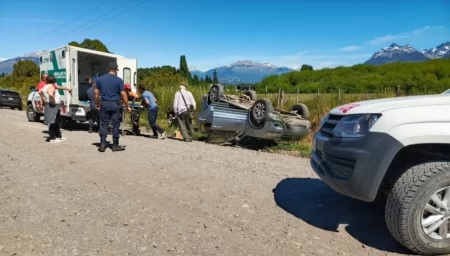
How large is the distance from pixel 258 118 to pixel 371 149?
5568mm

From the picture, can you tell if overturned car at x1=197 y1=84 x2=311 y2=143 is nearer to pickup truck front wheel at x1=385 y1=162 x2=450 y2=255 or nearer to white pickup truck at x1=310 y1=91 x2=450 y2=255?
white pickup truck at x1=310 y1=91 x2=450 y2=255

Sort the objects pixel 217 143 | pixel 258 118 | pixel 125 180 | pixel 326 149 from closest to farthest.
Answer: pixel 326 149
pixel 125 180
pixel 258 118
pixel 217 143

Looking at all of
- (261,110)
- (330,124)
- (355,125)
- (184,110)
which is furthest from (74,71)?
(355,125)

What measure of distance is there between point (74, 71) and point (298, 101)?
8.37 meters

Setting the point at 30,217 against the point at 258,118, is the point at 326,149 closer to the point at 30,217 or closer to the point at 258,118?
the point at 30,217

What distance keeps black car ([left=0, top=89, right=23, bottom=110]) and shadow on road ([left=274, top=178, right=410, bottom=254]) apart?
900 inches

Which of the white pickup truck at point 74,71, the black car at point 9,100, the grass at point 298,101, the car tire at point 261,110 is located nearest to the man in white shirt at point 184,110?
the grass at point 298,101

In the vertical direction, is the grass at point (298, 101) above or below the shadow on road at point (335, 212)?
above

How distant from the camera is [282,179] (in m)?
5.41

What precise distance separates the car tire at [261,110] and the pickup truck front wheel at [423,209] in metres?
5.47

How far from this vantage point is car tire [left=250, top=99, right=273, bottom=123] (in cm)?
831

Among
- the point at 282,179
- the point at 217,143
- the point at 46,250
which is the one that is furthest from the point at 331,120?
the point at 217,143

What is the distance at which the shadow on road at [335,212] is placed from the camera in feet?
10.9

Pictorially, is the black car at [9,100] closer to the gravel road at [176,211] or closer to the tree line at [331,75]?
the gravel road at [176,211]
